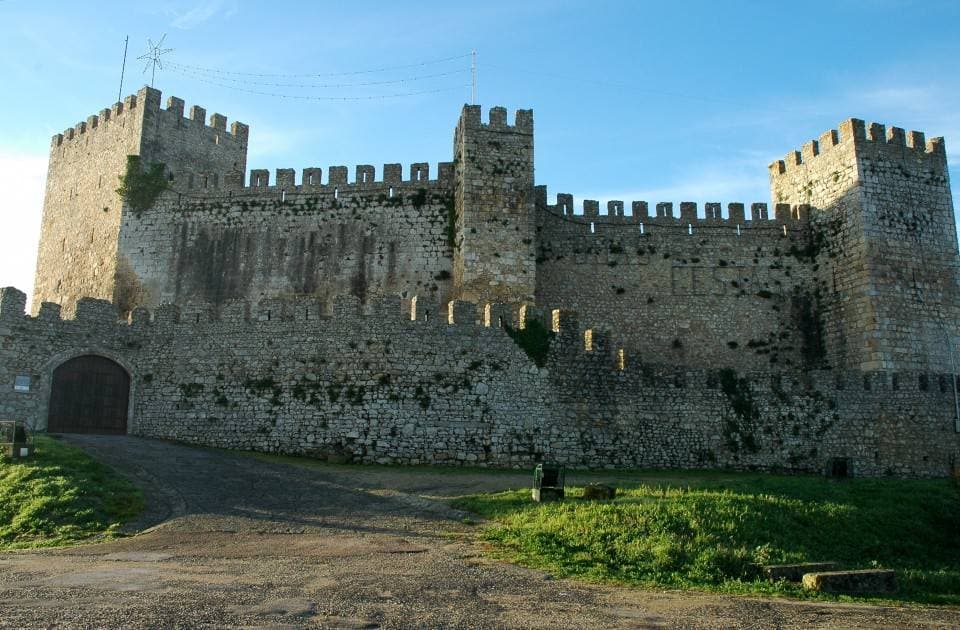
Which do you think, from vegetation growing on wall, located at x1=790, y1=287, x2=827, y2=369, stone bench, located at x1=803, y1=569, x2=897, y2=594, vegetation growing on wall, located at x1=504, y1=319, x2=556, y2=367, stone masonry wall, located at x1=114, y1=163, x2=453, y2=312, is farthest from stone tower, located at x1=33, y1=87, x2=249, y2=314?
stone bench, located at x1=803, y1=569, x2=897, y2=594

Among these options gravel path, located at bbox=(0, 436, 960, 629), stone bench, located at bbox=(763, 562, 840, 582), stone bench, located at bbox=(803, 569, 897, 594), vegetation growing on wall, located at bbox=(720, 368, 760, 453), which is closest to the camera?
gravel path, located at bbox=(0, 436, 960, 629)

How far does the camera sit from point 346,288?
34.0 meters

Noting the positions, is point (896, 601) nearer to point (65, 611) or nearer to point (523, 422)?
point (65, 611)

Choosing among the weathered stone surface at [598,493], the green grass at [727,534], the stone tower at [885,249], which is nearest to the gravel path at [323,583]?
the green grass at [727,534]

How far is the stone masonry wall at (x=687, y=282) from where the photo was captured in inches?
1388

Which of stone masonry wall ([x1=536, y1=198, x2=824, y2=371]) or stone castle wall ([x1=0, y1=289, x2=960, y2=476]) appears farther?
stone masonry wall ([x1=536, y1=198, x2=824, y2=371])

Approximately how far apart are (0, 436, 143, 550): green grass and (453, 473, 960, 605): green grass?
22.7ft

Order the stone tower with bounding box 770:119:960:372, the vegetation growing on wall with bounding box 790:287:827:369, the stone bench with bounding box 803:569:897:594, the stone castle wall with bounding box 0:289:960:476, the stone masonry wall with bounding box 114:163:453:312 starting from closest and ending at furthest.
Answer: the stone bench with bounding box 803:569:897:594 → the stone castle wall with bounding box 0:289:960:476 → the stone tower with bounding box 770:119:960:372 → the stone masonry wall with bounding box 114:163:453:312 → the vegetation growing on wall with bounding box 790:287:827:369

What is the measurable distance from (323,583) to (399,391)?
13.0m

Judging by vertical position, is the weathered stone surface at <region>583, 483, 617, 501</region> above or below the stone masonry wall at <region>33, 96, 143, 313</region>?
below

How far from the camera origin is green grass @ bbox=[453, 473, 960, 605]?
519 inches

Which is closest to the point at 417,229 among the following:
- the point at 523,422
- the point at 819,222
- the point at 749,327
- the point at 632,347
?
the point at 632,347

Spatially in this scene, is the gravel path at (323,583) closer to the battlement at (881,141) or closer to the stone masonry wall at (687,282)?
the stone masonry wall at (687,282)

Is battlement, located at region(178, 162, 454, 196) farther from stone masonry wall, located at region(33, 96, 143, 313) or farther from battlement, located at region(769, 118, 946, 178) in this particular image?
battlement, located at region(769, 118, 946, 178)
